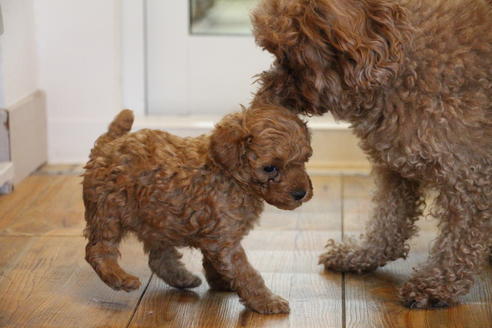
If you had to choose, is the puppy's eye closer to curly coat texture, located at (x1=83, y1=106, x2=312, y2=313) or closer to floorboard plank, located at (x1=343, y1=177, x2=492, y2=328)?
curly coat texture, located at (x1=83, y1=106, x2=312, y2=313)

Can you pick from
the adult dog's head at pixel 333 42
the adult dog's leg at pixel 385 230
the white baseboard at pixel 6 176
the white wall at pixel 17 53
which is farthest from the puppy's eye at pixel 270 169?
the white wall at pixel 17 53

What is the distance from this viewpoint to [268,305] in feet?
7.44

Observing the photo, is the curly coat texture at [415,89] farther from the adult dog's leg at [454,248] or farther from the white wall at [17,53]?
the white wall at [17,53]

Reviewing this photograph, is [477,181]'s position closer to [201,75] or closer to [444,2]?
[444,2]

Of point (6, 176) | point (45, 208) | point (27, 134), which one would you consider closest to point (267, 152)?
point (45, 208)

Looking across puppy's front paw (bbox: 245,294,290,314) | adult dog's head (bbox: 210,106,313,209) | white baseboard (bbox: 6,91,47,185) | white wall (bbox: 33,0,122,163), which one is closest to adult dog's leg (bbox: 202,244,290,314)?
puppy's front paw (bbox: 245,294,290,314)

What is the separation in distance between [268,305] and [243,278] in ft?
0.37

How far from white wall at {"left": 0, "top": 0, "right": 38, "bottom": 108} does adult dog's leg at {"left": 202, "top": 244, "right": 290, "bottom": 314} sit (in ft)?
4.91

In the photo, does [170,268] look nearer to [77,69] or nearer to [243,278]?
[243,278]

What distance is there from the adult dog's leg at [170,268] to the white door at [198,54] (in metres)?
1.65

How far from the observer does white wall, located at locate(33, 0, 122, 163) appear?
3.71 m

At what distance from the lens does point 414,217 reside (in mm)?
2684

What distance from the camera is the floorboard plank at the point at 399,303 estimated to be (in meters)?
2.28

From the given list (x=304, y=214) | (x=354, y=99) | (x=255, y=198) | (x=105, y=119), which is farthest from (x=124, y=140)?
(x=105, y=119)
